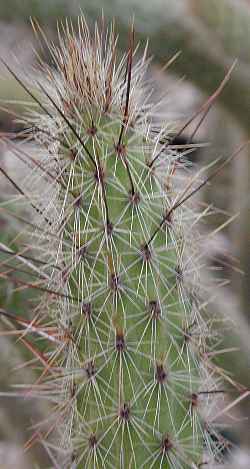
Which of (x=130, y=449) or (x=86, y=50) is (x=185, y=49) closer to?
(x=86, y=50)

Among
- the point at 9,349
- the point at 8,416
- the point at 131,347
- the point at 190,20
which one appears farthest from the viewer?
the point at 8,416

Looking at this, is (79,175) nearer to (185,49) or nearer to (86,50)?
(86,50)

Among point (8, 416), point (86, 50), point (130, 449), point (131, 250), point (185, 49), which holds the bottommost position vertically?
point (8, 416)

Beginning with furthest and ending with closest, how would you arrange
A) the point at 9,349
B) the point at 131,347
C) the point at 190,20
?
1. the point at 9,349
2. the point at 190,20
3. the point at 131,347

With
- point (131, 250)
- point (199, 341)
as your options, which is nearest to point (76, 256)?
point (131, 250)

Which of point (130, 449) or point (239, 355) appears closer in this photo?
point (130, 449)

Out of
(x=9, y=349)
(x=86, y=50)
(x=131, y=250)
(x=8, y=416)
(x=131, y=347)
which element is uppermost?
(x=86, y=50)

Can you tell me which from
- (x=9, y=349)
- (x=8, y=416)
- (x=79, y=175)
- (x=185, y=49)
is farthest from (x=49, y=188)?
(x=8, y=416)

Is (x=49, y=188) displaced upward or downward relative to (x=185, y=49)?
downward

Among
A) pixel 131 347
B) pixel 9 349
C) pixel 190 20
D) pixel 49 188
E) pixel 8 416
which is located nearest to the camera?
pixel 131 347

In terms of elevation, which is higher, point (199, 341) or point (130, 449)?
point (199, 341)
